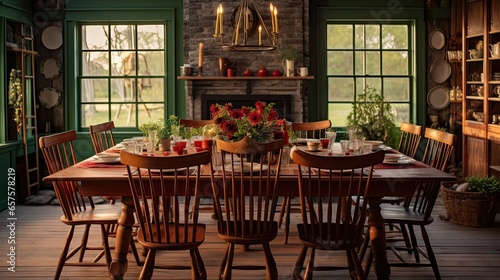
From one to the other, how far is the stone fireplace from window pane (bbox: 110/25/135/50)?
2.60 feet

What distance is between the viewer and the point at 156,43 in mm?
8242

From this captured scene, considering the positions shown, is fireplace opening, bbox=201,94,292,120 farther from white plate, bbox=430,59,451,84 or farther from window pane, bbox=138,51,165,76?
white plate, bbox=430,59,451,84

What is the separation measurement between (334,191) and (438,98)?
4.65 meters

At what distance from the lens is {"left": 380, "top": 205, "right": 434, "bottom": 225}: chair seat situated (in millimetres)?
4176

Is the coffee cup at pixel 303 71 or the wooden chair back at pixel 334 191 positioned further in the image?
the coffee cup at pixel 303 71

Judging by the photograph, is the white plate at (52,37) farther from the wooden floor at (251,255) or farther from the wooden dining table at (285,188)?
the wooden dining table at (285,188)

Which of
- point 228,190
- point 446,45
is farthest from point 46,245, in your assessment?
point 446,45

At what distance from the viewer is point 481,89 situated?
23.5 ft

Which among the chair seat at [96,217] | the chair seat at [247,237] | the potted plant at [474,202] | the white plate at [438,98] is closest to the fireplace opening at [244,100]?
the white plate at [438,98]

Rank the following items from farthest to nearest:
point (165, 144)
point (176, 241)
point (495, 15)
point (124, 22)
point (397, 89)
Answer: point (397, 89) → point (124, 22) → point (495, 15) → point (165, 144) → point (176, 241)

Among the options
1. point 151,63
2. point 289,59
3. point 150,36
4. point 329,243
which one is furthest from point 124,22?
point 329,243

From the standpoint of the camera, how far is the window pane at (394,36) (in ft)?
27.1

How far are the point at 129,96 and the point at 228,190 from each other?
4758 millimetres

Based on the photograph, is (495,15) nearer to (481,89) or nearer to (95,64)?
(481,89)
